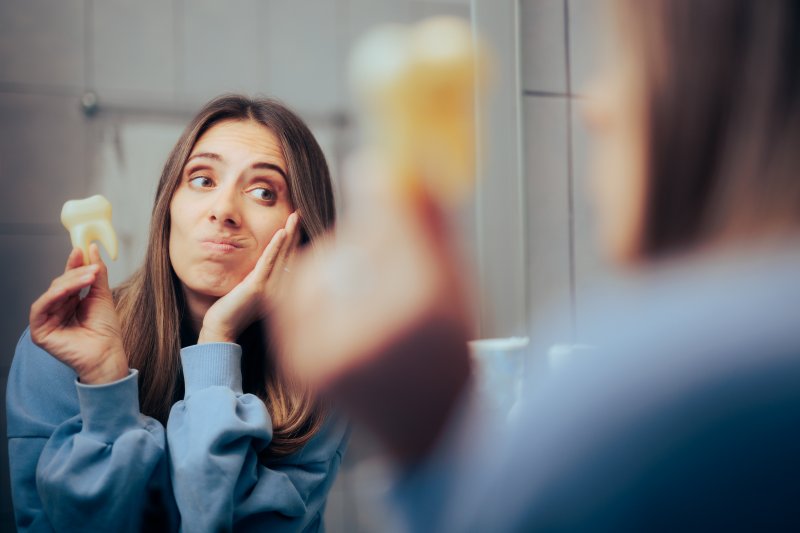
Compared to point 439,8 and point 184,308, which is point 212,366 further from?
point 439,8

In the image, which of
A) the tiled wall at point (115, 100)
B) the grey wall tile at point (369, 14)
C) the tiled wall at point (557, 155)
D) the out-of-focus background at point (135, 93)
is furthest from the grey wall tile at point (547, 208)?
the tiled wall at point (115, 100)

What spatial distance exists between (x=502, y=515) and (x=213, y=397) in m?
0.48

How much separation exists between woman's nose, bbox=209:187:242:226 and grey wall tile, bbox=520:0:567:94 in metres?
0.60

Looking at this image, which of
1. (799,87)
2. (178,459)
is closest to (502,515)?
(799,87)

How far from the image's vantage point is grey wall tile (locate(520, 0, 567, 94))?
1134 mm

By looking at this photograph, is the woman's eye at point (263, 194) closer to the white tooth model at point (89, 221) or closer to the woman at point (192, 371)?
the woman at point (192, 371)

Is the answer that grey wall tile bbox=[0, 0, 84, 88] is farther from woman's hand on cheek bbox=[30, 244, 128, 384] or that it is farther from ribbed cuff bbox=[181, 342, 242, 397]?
ribbed cuff bbox=[181, 342, 242, 397]

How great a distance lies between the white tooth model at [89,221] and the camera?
717mm

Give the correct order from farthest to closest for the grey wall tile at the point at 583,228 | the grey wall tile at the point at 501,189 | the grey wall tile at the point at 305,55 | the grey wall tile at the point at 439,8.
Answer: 1. the grey wall tile at the point at 583,228
2. the grey wall tile at the point at 501,189
3. the grey wall tile at the point at 439,8
4. the grey wall tile at the point at 305,55

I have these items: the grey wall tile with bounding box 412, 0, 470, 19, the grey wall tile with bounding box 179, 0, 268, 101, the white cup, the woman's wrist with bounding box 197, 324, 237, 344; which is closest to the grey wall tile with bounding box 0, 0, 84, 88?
the grey wall tile with bounding box 179, 0, 268, 101

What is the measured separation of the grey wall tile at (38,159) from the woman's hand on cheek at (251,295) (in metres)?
0.21

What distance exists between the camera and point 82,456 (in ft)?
2.06

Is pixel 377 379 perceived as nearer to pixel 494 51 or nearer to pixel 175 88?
pixel 175 88

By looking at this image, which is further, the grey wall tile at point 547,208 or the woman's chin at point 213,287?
the grey wall tile at point 547,208
